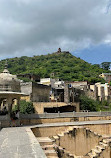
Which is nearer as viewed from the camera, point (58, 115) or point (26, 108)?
point (58, 115)

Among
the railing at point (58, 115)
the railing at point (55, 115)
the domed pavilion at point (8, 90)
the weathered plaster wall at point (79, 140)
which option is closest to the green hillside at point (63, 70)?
the railing at point (58, 115)

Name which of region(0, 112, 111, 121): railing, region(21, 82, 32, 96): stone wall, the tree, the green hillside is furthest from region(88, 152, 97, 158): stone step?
the green hillside

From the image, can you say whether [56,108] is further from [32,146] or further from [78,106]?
[32,146]

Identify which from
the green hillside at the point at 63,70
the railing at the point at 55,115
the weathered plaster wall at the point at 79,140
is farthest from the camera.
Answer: the green hillside at the point at 63,70

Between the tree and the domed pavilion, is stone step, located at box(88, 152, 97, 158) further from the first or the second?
the tree

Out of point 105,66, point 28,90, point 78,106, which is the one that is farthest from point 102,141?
point 105,66

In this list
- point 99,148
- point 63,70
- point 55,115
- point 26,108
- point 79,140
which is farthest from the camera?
point 63,70

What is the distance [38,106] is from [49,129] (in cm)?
854

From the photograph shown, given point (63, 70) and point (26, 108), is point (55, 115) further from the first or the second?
point (63, 70)

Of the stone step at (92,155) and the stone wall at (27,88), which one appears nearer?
the stone step at (92,155)

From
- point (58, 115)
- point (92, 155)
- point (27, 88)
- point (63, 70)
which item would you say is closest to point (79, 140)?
point (92, 155)

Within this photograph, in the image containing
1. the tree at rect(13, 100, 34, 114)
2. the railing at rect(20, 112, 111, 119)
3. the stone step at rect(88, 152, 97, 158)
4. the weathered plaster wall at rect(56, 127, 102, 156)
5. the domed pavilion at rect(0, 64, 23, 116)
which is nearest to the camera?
the stone step at rect(88, 152, 97, 158)

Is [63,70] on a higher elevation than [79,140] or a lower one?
higher

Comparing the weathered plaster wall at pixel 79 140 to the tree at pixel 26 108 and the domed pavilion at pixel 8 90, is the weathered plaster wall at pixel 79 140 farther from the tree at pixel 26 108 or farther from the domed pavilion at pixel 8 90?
the tree at pixel 26 108
